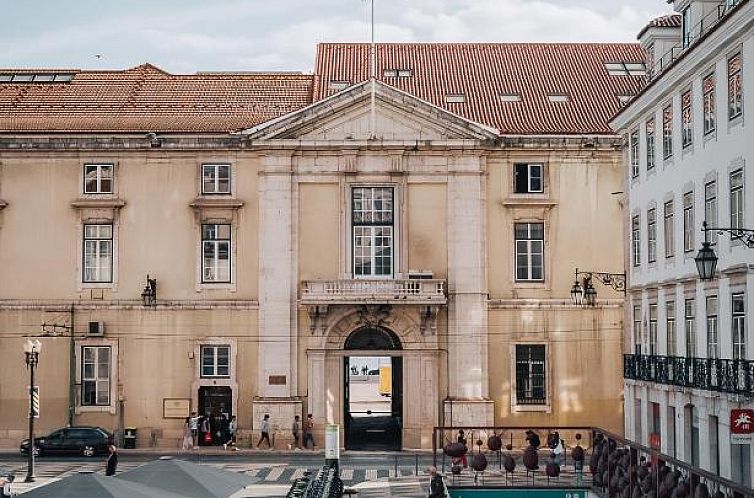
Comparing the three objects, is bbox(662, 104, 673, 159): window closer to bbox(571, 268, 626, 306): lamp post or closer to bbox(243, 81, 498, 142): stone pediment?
bbox(571, 268, 626, 306): lamp post

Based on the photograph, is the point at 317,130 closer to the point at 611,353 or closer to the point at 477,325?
the point at 477,325

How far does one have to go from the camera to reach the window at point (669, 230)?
132 feet

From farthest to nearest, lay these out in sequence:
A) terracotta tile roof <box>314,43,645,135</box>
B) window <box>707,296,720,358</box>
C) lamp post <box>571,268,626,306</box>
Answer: terracotta tile roof <box>314,43,645,135</box>, lamp post <box>571,268,626,306</box>, window <box>707,296,720,358</box>

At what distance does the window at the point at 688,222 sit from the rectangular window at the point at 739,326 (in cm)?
425

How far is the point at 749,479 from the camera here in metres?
33.0

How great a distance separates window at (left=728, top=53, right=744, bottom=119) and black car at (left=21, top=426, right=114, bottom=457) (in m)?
28.7

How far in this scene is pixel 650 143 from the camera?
4338cm

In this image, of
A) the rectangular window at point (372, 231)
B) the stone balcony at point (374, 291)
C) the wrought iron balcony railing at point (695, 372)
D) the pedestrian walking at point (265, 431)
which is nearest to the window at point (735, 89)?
the wrought iron balcony railing at point (695, 372)

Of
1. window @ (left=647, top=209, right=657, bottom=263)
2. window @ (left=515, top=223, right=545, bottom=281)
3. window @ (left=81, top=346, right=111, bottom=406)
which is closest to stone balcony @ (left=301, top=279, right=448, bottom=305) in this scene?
window @ (left=515, top=223, right=545, bottom=281)

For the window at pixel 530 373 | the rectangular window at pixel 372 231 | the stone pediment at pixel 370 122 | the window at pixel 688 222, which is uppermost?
the stone pediment at pixel 370 122

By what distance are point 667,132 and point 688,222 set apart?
366cm

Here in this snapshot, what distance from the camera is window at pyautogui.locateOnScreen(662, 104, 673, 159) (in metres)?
40.3

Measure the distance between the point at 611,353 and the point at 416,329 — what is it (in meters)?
7.58

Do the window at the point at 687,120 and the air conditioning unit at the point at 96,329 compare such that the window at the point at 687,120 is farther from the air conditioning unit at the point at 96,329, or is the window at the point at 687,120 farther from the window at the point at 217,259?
the air conditioning unit at the point at 96,329
